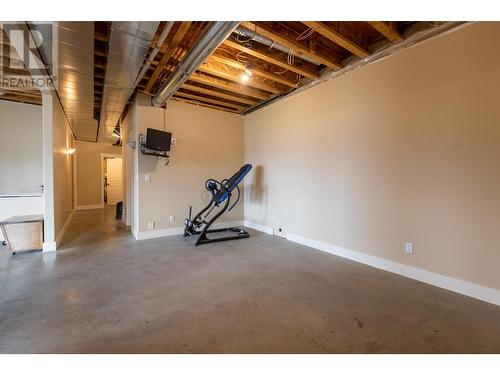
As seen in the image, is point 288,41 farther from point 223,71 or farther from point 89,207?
point 89,207

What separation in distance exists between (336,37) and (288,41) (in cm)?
56

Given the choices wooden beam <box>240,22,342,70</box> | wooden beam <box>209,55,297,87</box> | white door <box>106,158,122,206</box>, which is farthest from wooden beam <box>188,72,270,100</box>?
white door <box>106,158,122,206</box>

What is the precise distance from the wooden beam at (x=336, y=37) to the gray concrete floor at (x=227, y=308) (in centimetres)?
289

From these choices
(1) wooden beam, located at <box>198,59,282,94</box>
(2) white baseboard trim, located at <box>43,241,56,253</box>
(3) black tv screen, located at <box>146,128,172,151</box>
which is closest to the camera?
(1) wooden beam, located at <box>198,59,282,94</box>

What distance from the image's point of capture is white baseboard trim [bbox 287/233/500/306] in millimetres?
2320

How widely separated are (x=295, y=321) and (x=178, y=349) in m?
0.96

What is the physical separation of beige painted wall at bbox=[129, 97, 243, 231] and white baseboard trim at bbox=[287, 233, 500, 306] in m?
2.91

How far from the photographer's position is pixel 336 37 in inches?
106

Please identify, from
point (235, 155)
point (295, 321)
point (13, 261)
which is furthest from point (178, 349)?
point (235, 155)

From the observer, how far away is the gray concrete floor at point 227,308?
1674mm

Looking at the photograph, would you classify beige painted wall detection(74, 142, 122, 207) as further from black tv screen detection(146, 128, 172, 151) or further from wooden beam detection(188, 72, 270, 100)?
wooden beam detection(188, 72, 270, 100)

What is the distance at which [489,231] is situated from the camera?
7.54 ft
